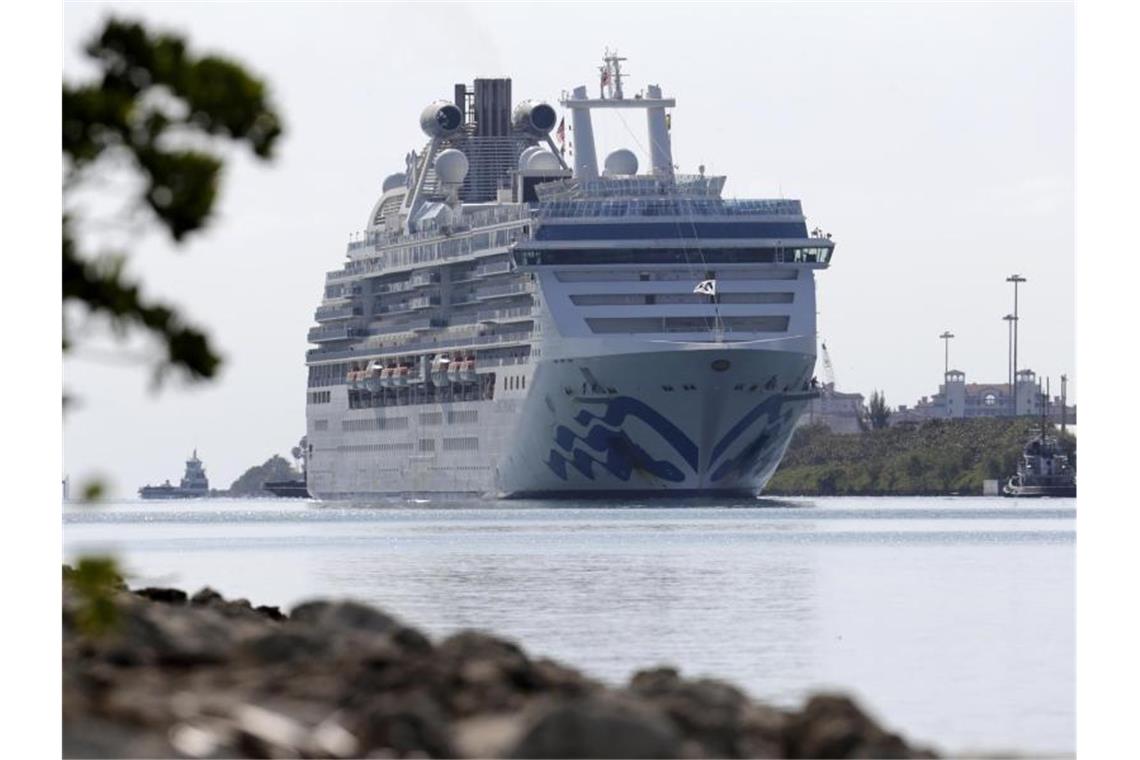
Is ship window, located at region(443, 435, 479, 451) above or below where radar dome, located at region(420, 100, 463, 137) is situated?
below

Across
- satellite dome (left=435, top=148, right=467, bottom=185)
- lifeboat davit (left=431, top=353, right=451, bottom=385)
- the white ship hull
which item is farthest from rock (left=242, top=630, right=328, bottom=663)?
satellite dome (left=435, top=148, right=467, bottom=185)

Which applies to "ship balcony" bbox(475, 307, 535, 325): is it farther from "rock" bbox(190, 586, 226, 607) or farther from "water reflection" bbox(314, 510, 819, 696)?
"rock" bbox(190, 586, 226, 607)

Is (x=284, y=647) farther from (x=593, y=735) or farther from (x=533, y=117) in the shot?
(x=533, y=117)

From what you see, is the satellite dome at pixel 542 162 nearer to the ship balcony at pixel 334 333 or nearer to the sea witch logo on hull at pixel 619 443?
the ship balcony at pixel 334 333

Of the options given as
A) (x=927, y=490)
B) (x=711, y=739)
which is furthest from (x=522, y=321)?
(x=711, y=739)

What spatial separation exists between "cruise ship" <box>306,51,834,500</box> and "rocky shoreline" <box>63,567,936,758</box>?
180 ft

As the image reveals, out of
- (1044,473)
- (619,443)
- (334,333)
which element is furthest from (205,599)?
(1044,473)

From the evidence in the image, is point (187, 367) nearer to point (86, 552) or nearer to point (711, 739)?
point (86, 552)

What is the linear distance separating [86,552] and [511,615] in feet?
58.8

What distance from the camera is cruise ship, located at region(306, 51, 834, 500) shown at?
231ft

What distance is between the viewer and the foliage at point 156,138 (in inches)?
463

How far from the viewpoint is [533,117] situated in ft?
315

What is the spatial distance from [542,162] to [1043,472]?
74.4 ft

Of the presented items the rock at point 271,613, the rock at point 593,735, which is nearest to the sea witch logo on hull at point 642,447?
the rock at point 271,613
